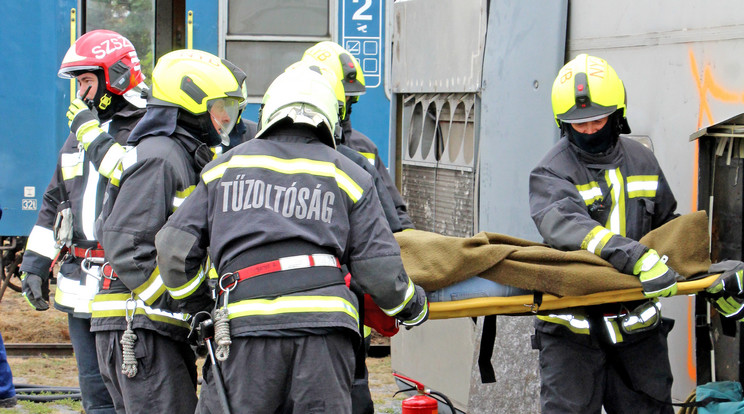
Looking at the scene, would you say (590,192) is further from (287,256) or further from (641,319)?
(287,256)

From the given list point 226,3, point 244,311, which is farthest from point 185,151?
point 226,3

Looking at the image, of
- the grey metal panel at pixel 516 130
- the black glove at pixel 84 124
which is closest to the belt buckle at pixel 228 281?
the black glove at pixel 84 124

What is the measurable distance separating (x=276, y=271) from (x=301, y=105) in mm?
592

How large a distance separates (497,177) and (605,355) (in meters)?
1.52

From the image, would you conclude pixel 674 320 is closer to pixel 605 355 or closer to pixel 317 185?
pixel 605 355

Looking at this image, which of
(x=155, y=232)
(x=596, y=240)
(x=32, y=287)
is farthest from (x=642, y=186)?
(x=32, y=287)

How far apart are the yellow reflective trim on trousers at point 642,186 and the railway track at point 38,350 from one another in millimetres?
5467

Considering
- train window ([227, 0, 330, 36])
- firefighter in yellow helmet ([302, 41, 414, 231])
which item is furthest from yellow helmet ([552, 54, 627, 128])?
train window ([227, 0, 330, 36])

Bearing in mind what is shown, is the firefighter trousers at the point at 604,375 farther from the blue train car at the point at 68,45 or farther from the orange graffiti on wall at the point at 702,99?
the blue train car at the point at 68,45

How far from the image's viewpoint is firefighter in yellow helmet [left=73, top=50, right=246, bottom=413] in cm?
364

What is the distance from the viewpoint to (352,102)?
5461 mm

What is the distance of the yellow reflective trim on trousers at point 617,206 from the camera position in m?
3.94

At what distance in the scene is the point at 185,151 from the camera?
153 inches

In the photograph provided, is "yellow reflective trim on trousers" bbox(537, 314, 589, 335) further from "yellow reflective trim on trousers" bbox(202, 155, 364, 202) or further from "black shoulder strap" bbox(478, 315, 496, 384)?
"yellow reflective trim on trousers" bbox(202, 155, 364, 202)
